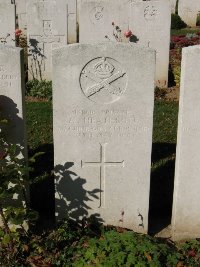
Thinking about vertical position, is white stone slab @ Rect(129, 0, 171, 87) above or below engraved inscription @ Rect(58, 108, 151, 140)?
above

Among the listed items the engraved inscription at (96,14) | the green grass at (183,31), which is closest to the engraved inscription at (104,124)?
the engraved inscription at (96,14)

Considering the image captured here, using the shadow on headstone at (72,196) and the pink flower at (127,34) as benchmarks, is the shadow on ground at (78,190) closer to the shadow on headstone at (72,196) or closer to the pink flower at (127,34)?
the shadow on headstone at (72,196)

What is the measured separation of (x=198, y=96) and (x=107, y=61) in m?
0.94

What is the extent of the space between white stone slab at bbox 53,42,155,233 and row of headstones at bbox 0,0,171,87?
5138mm

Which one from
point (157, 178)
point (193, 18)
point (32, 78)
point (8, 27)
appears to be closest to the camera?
point (157, 178)

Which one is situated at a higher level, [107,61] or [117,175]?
[107,61]

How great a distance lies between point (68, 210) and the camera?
16.4ft

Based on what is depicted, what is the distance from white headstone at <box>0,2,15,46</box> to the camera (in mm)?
9839

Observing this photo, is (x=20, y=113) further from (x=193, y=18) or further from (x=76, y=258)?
(x=193, y=18)

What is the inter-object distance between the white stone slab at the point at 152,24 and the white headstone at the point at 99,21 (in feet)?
1.93

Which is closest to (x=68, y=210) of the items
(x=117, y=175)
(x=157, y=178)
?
(x=117, y=175)

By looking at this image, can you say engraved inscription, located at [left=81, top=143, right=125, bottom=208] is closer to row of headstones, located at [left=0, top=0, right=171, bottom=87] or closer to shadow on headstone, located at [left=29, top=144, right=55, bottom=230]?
shadow on headstone, located at [left=29, top=144, right=55, bottom=230]

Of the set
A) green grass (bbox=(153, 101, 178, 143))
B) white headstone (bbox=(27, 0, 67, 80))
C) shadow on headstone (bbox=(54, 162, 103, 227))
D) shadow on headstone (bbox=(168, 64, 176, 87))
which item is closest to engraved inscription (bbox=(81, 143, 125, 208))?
shadow on headstone (bbox=(54, 162, 103, 227))

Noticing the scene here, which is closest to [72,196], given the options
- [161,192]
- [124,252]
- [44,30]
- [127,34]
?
[124,252]
